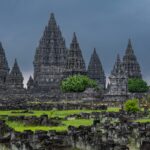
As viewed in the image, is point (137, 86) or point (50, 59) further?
point (50, 59)

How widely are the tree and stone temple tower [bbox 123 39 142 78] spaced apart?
9890 mm

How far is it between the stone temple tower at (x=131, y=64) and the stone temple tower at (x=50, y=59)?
50.6 ft

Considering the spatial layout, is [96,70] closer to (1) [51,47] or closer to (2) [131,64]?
(2) [131,64]

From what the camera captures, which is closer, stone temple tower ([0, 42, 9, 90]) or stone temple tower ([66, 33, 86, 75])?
stone temple tower ([66, 33, 86, 75])

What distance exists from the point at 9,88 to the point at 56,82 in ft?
43.7

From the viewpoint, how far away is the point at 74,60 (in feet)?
528

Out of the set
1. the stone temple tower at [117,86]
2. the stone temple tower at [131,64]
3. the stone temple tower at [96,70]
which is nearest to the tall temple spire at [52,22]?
the stone temple tower at [96,70]

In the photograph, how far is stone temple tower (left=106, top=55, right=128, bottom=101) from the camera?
5202 inches

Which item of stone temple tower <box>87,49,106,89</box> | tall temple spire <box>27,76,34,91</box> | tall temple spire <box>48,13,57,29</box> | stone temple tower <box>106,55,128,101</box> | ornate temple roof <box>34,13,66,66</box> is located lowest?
stone temple tower <box>106,55,128,101</box>

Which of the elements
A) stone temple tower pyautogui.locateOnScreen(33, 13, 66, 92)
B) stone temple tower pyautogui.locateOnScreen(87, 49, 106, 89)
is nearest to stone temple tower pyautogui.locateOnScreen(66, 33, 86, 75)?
stone temple tower pyautogui.locateOnScreen(33, 13, 66, 92)

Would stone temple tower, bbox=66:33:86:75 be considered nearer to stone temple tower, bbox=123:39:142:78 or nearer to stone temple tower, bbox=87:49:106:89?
stone temple tower, bbox=123:39:142:78

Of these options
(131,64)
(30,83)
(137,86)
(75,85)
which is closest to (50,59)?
(30,83)

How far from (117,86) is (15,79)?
39.1m

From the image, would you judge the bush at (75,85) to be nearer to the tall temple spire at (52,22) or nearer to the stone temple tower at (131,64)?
the stone temple tower at (131,64)
